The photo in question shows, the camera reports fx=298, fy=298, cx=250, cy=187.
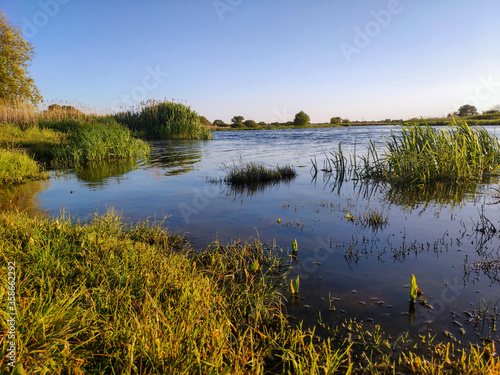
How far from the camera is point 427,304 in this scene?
3760 mm

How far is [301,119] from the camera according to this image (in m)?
80.9

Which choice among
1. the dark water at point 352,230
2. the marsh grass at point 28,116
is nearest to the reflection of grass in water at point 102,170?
the dark water at point 352,230

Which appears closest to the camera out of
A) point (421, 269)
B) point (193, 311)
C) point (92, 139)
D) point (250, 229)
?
point (193, 311)

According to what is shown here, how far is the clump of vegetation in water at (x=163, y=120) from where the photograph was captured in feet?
111

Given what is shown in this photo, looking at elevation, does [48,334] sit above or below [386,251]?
above

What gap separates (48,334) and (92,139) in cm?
1761

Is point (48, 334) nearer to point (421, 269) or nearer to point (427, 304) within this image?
point (427, 304)

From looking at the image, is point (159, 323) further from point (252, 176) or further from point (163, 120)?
point (163, 120)

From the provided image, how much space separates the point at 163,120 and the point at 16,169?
23513 millimetres

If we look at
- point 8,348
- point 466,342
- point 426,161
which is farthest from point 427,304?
point 426,161

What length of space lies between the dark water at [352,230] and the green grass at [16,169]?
36.4 inches

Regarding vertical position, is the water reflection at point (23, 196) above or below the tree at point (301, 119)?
below

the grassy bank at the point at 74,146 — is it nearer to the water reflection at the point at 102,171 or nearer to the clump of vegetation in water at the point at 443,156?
the water reflection at the point at 102,171

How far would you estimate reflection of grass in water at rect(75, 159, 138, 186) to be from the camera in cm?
1259
